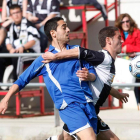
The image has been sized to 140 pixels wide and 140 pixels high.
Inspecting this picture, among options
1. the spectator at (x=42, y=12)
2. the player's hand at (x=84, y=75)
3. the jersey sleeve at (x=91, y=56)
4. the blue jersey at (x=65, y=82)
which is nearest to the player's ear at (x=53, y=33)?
the blue jersey at (x=65, y=82)

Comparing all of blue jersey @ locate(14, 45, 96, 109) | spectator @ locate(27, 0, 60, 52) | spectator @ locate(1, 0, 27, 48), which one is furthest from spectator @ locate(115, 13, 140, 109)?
blue jersey @ locate(14, 45, 96, 109)

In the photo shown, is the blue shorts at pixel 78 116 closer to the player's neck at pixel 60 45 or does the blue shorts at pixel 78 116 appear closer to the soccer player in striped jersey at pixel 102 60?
the soccer player in striped jersey at pixel 102 60

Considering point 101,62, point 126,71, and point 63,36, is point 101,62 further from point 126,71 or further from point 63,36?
point 126,71

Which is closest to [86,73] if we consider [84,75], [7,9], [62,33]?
[84,75]

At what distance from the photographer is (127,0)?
8062 mm

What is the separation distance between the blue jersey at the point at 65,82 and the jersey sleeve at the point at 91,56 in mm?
88

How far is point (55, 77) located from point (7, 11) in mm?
4007

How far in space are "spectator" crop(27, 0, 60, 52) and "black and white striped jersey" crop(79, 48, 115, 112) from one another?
10.6 ft

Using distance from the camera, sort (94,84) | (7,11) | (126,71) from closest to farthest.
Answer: (94,84) < (126,71) < (7,11)

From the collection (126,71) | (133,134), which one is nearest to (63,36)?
(133,134)

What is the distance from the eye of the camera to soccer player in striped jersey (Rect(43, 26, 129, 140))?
3.88m

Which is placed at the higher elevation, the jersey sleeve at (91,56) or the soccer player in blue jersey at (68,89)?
the jersey sleeve at (91,56)

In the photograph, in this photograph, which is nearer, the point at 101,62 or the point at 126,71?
the point at 101,62

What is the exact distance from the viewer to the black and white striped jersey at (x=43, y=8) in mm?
7145
